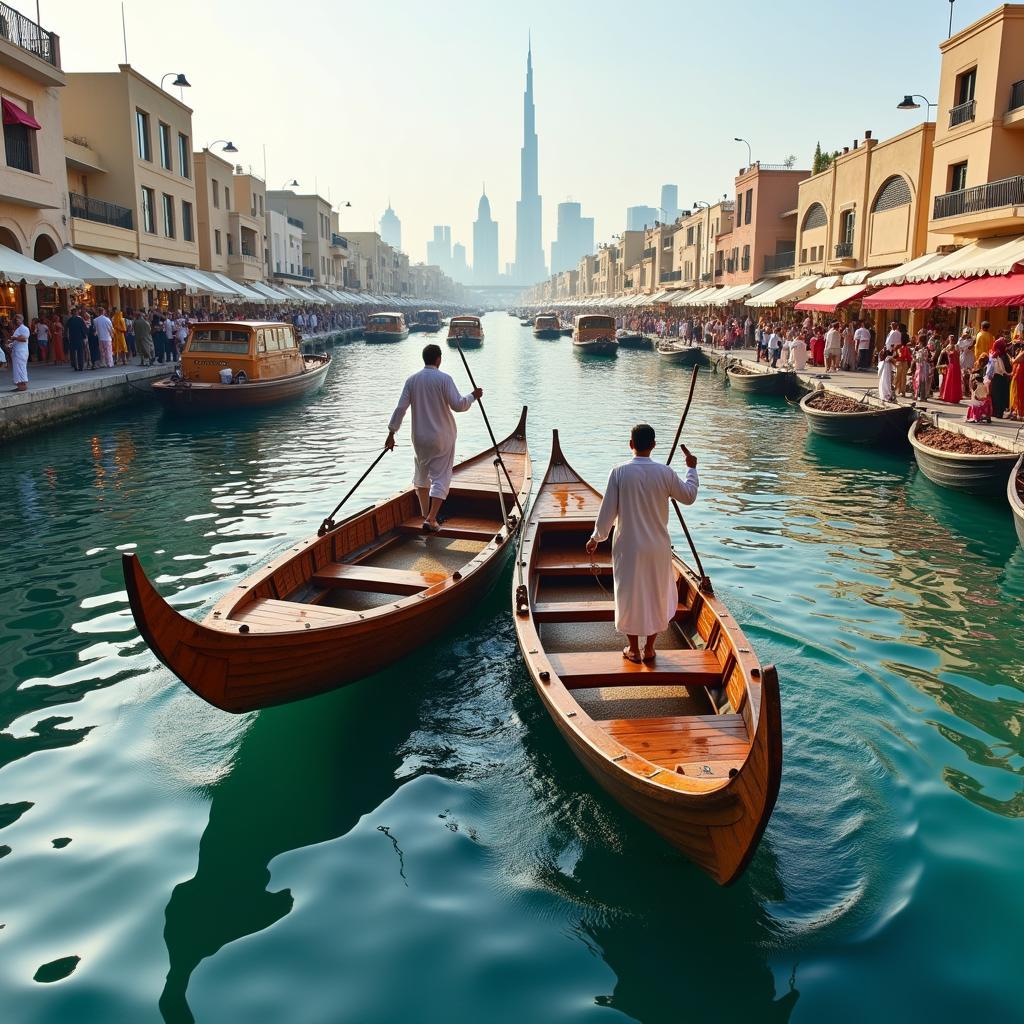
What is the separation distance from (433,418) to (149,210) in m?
31.2

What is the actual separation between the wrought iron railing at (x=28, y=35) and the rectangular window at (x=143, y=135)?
317 inches

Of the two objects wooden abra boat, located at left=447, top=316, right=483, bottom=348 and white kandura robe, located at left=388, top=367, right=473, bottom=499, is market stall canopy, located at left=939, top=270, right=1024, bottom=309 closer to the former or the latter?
white kandura robe, located at left=388, top=367, right=473, bottom=499

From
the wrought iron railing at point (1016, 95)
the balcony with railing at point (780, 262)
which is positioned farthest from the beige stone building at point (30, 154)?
the balcony with railing at point (780, 262)

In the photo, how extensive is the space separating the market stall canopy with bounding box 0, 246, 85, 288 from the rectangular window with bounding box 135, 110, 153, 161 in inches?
516

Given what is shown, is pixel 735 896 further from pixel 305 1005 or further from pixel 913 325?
pixel 913 325

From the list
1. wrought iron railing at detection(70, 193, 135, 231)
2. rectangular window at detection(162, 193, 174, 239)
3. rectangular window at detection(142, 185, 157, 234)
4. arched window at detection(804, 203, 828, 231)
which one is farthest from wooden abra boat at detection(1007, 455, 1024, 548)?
rectangular window at detection(162, 193, 174, 239)

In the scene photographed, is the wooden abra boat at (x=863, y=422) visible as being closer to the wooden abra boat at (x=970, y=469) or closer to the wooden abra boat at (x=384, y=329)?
the wooden abra boat at (x=970, y=469)

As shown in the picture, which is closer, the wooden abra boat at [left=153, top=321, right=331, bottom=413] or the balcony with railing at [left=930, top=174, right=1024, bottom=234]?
the wooden abra boat at [left=153, top=321, right=331, bottom=413]

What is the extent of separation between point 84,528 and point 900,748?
982 centimetres

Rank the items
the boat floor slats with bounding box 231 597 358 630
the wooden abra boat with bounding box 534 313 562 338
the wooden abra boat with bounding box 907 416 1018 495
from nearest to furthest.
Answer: the boat floor slats with bounding box 231 597 358 630, the wooden abra boat with bounding box 907 416 1018 495, the wooden abra boat with bounding box 534 313 562 338

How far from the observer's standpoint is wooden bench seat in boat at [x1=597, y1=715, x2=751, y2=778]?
15.5ft

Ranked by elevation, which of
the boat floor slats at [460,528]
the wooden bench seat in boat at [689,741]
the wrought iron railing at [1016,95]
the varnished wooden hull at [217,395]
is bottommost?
the wooden bench seat in boat at [689,741]

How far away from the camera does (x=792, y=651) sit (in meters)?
7.77

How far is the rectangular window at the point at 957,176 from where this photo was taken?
84.2 ft
